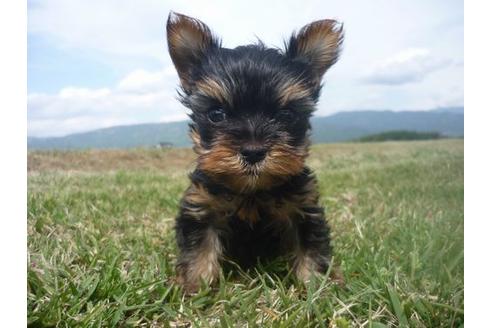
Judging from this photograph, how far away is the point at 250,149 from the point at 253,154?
16 mm

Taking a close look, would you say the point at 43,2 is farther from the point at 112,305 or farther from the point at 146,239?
the point at 146,239

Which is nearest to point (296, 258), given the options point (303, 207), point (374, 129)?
point (303, 207)

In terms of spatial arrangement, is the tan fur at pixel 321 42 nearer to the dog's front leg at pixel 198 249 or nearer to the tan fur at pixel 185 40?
the tan fur at pixel 185 40

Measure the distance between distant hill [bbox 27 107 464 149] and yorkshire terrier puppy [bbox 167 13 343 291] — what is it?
3.4 inches

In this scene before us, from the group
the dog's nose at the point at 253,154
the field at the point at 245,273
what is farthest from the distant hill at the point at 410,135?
the dog's nose at the point at 253,154

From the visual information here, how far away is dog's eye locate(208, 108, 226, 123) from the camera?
1.65 metres

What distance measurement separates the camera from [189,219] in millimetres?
1852

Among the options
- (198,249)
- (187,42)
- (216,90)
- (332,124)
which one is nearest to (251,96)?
(216,90)

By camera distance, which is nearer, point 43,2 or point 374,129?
point 43,2

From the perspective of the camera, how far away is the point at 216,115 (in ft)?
5.49

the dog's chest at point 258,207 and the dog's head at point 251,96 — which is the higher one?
the dog's head at point 251,96

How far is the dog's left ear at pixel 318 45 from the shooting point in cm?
164

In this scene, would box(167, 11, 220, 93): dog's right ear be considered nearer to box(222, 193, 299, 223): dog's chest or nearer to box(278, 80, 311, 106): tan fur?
box(278, 80, 311, 106): tan fur

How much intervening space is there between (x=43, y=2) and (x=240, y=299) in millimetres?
1011
